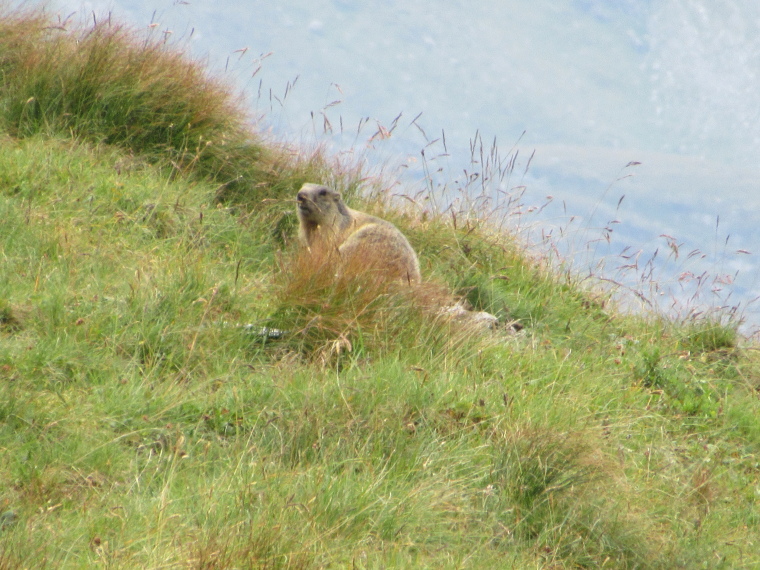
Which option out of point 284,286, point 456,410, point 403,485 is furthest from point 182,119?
point 403,485

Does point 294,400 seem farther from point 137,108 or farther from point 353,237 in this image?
point 137,108

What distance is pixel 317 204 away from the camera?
819 cm

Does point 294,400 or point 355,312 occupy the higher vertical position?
point 355,312

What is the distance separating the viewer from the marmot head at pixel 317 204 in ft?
26.5

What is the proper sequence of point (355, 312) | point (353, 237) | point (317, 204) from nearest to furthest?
1. point (355, 312)
2. point (353, 237)
3. point (317, 204)

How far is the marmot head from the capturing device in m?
8.06

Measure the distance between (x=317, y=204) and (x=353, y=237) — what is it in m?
0.68

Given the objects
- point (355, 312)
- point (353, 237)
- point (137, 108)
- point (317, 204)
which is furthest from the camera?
point (137, 108)

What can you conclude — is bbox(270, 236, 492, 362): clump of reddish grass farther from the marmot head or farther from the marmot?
the marmot head

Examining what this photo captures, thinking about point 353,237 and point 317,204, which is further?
point 317,204

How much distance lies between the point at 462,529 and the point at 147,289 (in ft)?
9.31

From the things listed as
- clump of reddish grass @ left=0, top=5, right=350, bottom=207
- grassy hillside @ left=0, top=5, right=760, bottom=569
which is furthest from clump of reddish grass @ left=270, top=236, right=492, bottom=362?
clump of reddish grass @ left=0, top=5, right=350, bottom=207

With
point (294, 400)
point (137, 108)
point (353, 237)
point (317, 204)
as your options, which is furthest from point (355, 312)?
point (137, 108)

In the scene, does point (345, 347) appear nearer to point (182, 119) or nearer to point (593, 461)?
point (593, 461)
